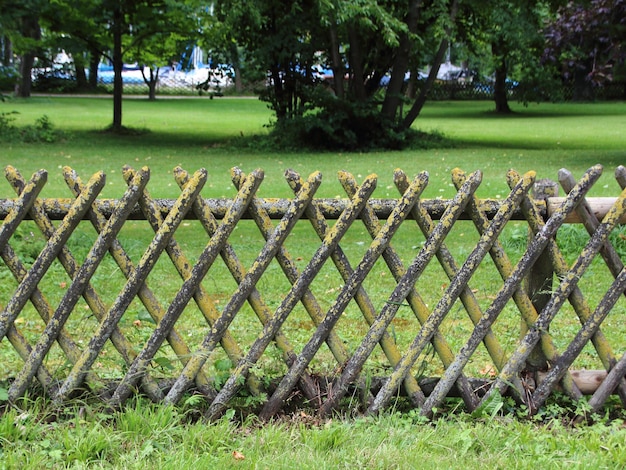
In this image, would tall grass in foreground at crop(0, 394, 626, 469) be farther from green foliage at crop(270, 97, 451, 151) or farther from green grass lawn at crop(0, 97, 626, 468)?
green foliage at crop(270, 97, 451, 151)

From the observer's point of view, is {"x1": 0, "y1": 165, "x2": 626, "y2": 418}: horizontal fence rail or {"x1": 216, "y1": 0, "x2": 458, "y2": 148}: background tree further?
{"x1": 216, "y1": 0, "x2": 458, "y2": 148}: background tree

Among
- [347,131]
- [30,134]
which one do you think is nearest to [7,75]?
[30,134]

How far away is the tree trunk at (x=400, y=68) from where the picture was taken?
2036 cm

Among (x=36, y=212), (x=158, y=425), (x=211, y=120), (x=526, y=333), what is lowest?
(x=211, y=120)

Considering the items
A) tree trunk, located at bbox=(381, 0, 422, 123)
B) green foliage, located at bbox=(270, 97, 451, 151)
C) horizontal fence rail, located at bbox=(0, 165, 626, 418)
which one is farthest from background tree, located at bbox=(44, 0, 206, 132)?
horizontal fence rail, located at bbox=(0, 165, 626, 418)

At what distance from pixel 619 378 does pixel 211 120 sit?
29.5m

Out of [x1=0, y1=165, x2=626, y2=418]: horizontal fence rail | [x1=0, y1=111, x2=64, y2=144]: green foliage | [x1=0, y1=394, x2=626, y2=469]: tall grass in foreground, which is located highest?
[x1=0, y1=165, x2=626, y2=418]: horizontal fence rail

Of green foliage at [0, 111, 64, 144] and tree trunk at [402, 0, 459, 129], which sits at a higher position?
tree trunk at [402, 0, 459, 129]

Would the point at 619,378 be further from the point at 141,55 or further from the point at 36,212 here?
the point at 141,55

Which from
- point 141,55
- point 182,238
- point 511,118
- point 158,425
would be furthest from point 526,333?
point 511,118

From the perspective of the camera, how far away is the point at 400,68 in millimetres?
21141

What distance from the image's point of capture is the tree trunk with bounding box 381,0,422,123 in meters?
20.4

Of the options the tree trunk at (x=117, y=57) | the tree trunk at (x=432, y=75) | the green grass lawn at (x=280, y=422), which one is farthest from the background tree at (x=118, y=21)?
the tree trunk at (x=432, y=75)

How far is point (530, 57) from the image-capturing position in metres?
24.1
